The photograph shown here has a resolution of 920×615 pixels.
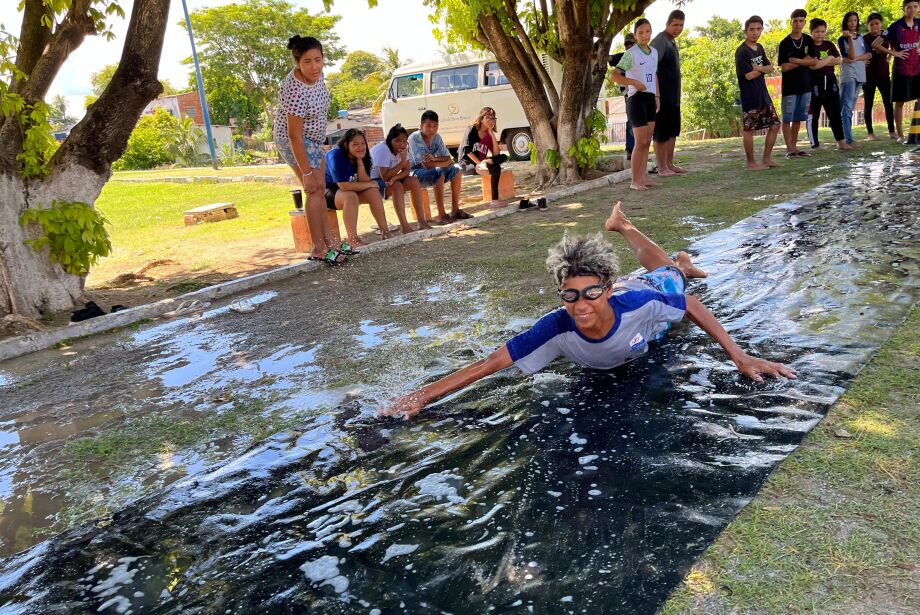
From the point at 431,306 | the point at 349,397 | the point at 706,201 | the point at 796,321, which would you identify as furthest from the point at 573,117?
the point at 349,397

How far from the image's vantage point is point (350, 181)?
→ 27.5 feet

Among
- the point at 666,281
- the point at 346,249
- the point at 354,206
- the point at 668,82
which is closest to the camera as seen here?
the point at 666,281

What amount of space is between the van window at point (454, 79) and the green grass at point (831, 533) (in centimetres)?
1639

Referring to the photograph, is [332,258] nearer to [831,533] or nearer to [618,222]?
[618,222]

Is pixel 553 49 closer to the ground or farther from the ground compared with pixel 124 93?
farther from the ground

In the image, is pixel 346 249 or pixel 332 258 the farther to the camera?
pixel 346 249

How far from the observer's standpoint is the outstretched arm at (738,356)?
11.5ft

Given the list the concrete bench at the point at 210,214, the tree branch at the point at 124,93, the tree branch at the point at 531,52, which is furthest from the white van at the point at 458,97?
A: the tree branch at the point at 124,93

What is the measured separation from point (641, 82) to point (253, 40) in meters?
40.9

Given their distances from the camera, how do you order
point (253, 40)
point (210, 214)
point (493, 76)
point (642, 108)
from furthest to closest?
point (253, 40) < point (493, 76) < point (210, 214) < point (642, 108)

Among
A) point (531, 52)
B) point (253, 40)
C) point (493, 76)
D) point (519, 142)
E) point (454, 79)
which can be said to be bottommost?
point (519, 142)

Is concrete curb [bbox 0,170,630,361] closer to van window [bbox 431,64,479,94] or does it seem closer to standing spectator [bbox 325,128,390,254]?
standing spectator [bbox 325,128,390,254]

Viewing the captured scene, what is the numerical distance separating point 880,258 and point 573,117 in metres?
7.64

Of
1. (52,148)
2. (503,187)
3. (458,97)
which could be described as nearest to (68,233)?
(52,148)
